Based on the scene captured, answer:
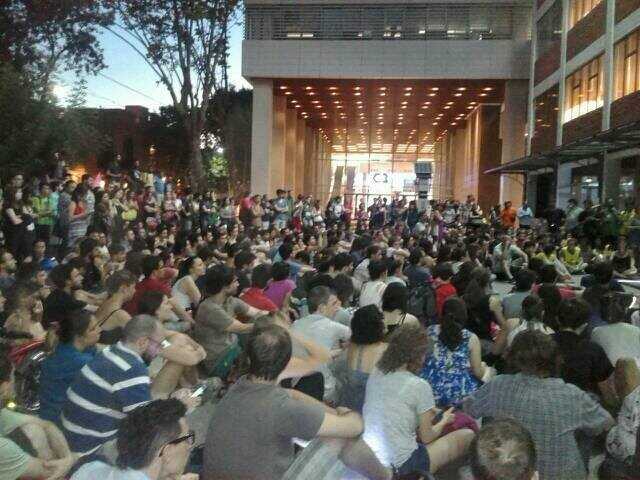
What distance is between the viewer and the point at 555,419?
14.5ft

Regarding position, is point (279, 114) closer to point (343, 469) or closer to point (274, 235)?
point (274, 235)

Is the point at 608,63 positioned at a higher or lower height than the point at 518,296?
higher

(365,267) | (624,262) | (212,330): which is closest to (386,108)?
(624,262)

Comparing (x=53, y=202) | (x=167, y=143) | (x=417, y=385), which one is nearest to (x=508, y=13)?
(x=53, y=202)

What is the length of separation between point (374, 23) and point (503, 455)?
3104 centimetres

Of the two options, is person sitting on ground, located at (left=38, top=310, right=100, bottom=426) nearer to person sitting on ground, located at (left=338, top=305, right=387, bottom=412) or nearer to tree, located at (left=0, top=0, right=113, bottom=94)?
person sitting on ground, located at (left=338, top=305, right=387, bottom=412)

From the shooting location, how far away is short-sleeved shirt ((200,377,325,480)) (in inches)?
143

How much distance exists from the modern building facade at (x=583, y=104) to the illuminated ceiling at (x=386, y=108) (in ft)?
10.1

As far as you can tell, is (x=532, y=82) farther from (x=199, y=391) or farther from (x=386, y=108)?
(x=199, y=391)

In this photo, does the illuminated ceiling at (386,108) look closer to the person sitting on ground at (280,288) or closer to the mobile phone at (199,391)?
the person sitting on ground at (280,288)

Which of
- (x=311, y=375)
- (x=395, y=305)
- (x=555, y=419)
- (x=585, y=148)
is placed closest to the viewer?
(x=555, y=419)

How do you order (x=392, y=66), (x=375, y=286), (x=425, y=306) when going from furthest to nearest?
(x=392, y=66), (x=375, y=286), (x=425, y=306)

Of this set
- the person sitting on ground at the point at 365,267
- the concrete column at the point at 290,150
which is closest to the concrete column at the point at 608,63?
the person sitting on ground at the point at 365,267

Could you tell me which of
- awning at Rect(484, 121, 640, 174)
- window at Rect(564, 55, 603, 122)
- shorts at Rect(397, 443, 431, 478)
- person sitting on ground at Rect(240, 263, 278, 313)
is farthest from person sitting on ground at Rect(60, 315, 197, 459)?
window at Rect(564, 55, 603, 122)
